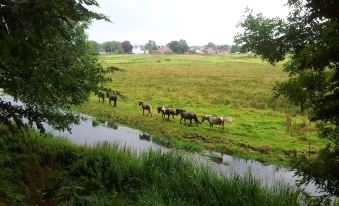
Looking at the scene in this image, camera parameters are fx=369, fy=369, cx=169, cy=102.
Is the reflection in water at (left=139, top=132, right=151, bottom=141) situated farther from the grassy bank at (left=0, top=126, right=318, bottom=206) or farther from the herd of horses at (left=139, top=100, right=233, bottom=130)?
the grassy bank at (left=0, top=126, right=318, bottom=206)

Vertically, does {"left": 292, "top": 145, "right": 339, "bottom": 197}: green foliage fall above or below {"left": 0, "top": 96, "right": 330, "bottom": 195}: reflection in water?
above

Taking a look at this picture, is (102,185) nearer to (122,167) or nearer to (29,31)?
(122,167)

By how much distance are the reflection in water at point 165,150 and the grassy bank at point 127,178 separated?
129cm

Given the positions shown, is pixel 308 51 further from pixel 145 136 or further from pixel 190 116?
pixel 190 116

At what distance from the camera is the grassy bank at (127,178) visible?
11031 millimetres

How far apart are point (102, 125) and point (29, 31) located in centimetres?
2227

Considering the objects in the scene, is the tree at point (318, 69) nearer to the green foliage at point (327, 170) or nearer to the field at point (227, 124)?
the green foliage at point (327, 170)

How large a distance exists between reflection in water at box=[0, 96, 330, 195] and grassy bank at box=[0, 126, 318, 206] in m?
1.29

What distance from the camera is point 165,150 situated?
21.3m

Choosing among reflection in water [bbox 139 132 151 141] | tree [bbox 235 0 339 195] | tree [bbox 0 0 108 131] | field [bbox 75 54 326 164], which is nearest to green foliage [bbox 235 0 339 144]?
tree [bbox 235 0 339 195]

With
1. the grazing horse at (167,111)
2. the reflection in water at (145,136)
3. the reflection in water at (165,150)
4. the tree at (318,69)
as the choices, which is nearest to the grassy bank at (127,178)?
the reflection in water at (165,150)

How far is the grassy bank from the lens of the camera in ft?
36.2

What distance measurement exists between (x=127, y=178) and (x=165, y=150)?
801cm

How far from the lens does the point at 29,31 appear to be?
22.6 feet
